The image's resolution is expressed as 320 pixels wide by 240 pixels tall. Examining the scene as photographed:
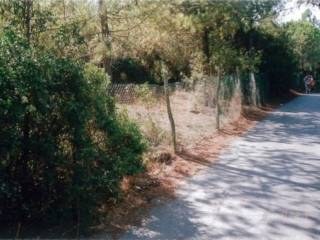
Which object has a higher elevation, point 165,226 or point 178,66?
point 178,66

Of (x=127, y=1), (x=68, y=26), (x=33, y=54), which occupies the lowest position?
(x=33, y=54)

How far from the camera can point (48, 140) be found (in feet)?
17.9

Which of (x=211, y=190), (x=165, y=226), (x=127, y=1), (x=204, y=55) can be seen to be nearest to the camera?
(x=165, y=226)

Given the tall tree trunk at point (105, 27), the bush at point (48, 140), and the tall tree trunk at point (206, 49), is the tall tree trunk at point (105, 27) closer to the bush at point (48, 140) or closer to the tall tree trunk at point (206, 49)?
the bush at point (48, 140)

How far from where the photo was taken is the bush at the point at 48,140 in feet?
17.0

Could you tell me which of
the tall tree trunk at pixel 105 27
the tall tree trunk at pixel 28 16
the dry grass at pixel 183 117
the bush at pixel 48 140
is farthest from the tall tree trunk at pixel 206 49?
the bush at pixel 48 140

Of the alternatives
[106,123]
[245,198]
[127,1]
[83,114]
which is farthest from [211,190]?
[127,1]

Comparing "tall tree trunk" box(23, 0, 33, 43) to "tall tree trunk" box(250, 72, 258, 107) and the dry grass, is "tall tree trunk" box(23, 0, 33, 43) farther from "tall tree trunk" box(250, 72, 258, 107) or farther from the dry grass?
"tall tree trunk" box(250, 72, 258, 107)

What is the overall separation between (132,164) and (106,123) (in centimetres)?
82

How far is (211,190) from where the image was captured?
A: 7781 millimetres

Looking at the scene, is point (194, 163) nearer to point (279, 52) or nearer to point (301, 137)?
point (301, 137)

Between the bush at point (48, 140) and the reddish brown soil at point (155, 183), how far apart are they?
1.71ft

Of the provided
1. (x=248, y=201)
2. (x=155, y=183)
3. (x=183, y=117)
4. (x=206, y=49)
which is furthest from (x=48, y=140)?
(x=206, y=49)

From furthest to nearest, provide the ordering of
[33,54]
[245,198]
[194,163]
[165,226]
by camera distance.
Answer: [194,163], [245,198], [165,226], [33,54]
